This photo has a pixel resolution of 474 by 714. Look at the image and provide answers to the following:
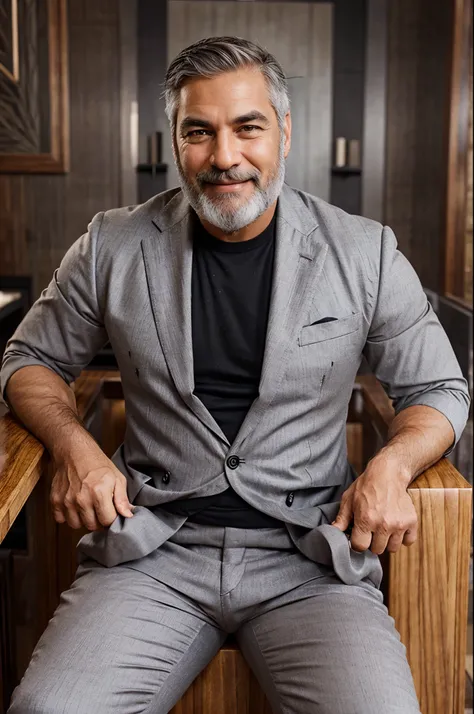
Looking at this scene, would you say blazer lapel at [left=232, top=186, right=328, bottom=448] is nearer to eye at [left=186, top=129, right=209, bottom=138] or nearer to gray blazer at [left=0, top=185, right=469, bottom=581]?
gray blazer at [left=0, top=185, right=469, bottom=581]

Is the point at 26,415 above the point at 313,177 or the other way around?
the other way around

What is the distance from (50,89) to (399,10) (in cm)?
147

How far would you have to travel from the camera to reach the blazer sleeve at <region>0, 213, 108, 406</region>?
193 cm

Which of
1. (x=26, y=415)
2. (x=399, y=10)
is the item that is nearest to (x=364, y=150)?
(x=399, y=10)

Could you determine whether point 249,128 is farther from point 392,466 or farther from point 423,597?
point 423,597

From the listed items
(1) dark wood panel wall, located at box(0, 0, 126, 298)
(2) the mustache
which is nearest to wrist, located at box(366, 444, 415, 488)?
(2) the mustache

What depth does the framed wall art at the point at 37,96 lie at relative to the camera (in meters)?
4.00

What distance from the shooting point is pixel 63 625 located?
5.38 ft

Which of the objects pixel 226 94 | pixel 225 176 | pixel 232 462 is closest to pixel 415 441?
pixel 232 462

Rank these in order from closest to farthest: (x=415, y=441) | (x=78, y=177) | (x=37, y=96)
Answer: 1. (x=415, y=441)
2. (x=37, y=96)
3. (x=78, y=177)

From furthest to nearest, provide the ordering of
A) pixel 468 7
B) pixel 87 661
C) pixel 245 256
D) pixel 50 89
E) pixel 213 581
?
1. pixel 50 89
2. pixel 468 7
3. pixel 245 256
4. pixel 213 581
5. pixel 87 661

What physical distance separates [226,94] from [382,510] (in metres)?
0.79

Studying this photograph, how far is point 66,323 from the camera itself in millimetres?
1945

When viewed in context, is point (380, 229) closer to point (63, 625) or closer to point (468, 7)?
point (63, 625)
